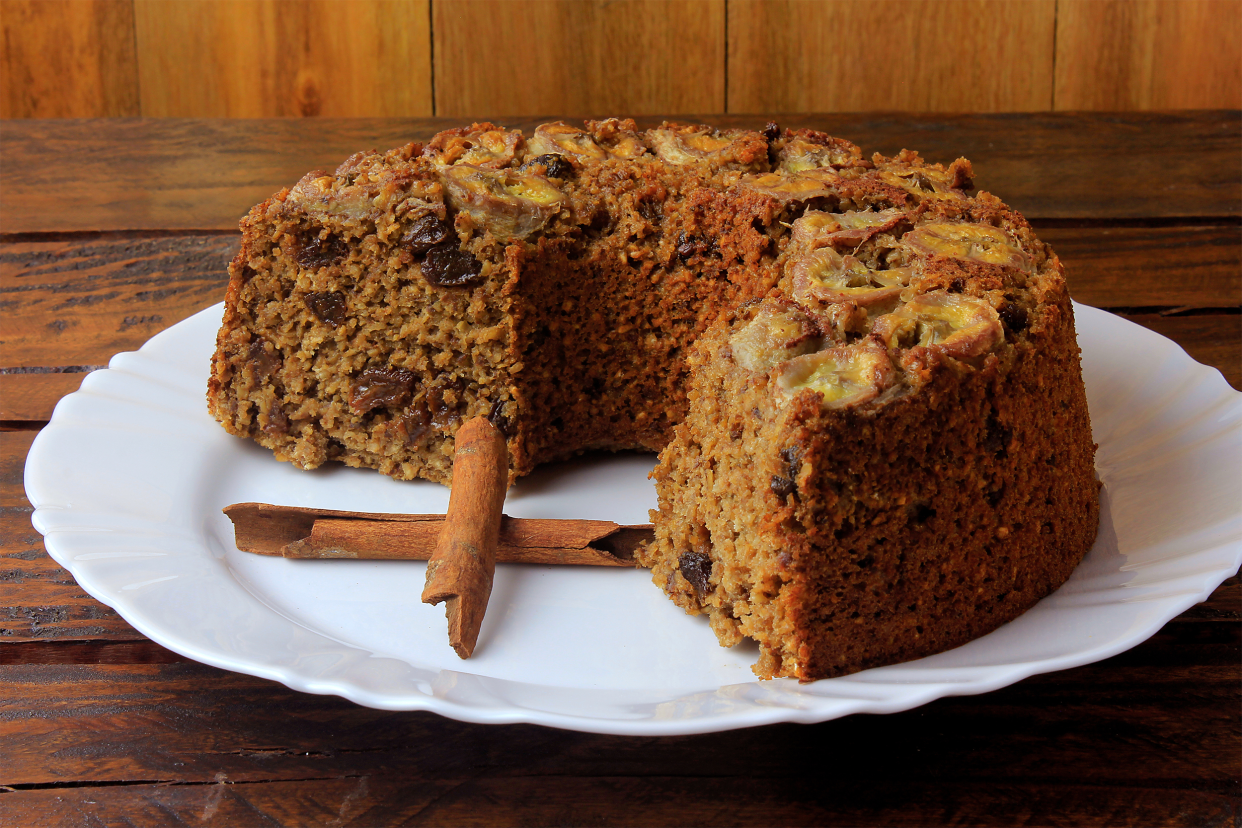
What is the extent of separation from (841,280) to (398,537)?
0.92m

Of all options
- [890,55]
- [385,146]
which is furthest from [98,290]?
[890,55]

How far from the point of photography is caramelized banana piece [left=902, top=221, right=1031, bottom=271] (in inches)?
76.5

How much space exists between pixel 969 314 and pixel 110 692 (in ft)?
4.89

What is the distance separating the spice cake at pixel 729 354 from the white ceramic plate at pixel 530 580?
7cm

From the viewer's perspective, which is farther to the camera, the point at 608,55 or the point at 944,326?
the point at 608,55

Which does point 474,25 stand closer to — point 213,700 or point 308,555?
point 308,555

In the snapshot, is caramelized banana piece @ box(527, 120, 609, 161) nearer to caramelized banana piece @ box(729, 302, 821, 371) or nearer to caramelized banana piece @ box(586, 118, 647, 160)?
caramelized banana piece @ box(586, 118, 647, 160)

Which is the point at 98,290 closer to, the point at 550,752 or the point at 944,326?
the point at 550,752

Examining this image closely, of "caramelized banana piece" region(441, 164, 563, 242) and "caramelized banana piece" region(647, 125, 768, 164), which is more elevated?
"caramelized banana piece" region(647, 125, 768, 164)

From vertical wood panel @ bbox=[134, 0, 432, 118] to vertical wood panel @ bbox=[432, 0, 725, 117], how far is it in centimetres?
16

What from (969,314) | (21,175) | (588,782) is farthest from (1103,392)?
(21,175)

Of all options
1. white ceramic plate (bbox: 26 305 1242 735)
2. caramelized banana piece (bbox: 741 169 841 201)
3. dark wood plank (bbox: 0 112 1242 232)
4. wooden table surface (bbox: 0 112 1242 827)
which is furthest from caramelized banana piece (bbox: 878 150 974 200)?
dark wood plank (bbox: 0 112 1242 232)

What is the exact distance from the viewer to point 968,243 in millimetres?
2000

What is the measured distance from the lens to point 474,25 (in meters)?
4.71
